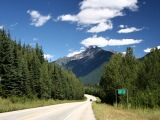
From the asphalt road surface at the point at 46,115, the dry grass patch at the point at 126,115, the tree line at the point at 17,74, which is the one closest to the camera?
the asphalt road surface at the point at 46,115

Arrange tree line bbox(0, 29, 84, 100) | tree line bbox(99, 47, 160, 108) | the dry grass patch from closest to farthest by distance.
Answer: the dry grass patch → tree line bbox(0, 29, 84, 100) → tree line bbox(99, 47, 160, 108)

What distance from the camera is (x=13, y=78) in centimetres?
5372

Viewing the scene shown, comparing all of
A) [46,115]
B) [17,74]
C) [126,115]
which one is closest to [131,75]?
[17,74]

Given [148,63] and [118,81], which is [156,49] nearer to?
[148,63]

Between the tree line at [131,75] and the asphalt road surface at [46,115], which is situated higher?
the tree line at [131,75]

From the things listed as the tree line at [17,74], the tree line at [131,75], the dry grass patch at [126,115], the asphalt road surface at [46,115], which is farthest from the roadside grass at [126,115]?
the tree line at [17,74]

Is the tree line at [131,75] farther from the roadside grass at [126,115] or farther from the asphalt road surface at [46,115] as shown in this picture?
the asphalt road surface at [46,115]

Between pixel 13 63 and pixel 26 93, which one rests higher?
pixel 13 63

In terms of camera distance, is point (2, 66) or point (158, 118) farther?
point (2, 66)

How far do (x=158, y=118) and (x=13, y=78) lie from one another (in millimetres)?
35540

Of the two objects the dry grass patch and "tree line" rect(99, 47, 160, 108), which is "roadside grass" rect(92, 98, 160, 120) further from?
"tree line" rect(99, 47, 160, 108)

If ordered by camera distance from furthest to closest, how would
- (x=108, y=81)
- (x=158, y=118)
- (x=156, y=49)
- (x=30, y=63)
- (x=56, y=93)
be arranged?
(x=56, y=93), (x=156, y=49), (x=30, y=63), (x=108, y=81), (x=158, y=118)

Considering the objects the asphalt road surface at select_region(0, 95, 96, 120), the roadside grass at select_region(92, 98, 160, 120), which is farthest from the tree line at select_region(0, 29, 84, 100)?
the roadside grass at select_region(92, 98, 160, 120)

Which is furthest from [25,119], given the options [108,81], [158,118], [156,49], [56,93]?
[56,93]
